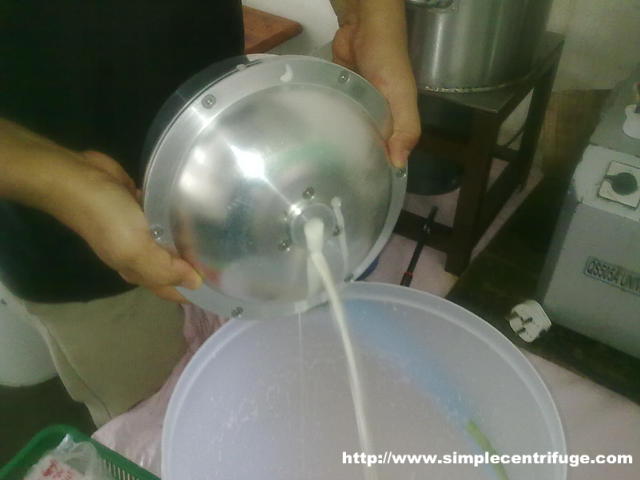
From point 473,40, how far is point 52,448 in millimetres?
598

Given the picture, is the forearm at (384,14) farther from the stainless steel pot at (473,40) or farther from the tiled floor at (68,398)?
the tiled floor at (68,398)

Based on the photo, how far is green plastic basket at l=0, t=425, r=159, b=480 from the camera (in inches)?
21.8

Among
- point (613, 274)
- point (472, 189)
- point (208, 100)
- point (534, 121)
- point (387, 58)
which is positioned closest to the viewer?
point (208, 100)

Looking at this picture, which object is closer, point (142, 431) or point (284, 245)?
point (284, 245)

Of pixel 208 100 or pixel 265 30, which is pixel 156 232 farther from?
pixel 265 30

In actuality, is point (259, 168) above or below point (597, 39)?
above

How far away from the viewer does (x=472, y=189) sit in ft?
2.20

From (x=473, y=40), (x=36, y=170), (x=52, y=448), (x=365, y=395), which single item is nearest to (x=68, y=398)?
(x=52, y=448)

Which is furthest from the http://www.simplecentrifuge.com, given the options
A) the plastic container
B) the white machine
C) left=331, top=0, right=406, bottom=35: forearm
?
left=331, top=0, right=406, bottom=35: forearm

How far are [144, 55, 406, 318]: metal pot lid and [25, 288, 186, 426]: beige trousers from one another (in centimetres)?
24

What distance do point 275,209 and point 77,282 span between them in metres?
0.28

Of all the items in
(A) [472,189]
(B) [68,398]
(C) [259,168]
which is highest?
(C) [259,168]

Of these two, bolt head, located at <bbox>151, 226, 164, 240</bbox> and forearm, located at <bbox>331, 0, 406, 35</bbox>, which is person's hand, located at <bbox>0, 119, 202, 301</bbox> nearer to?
bolt head, located at <bbox>151, 226, 164, 240</bbox>

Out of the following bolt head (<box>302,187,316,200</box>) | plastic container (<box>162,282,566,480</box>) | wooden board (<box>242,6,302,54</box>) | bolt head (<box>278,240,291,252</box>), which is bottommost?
plastic container (<box>162,282,566,480</box>)
